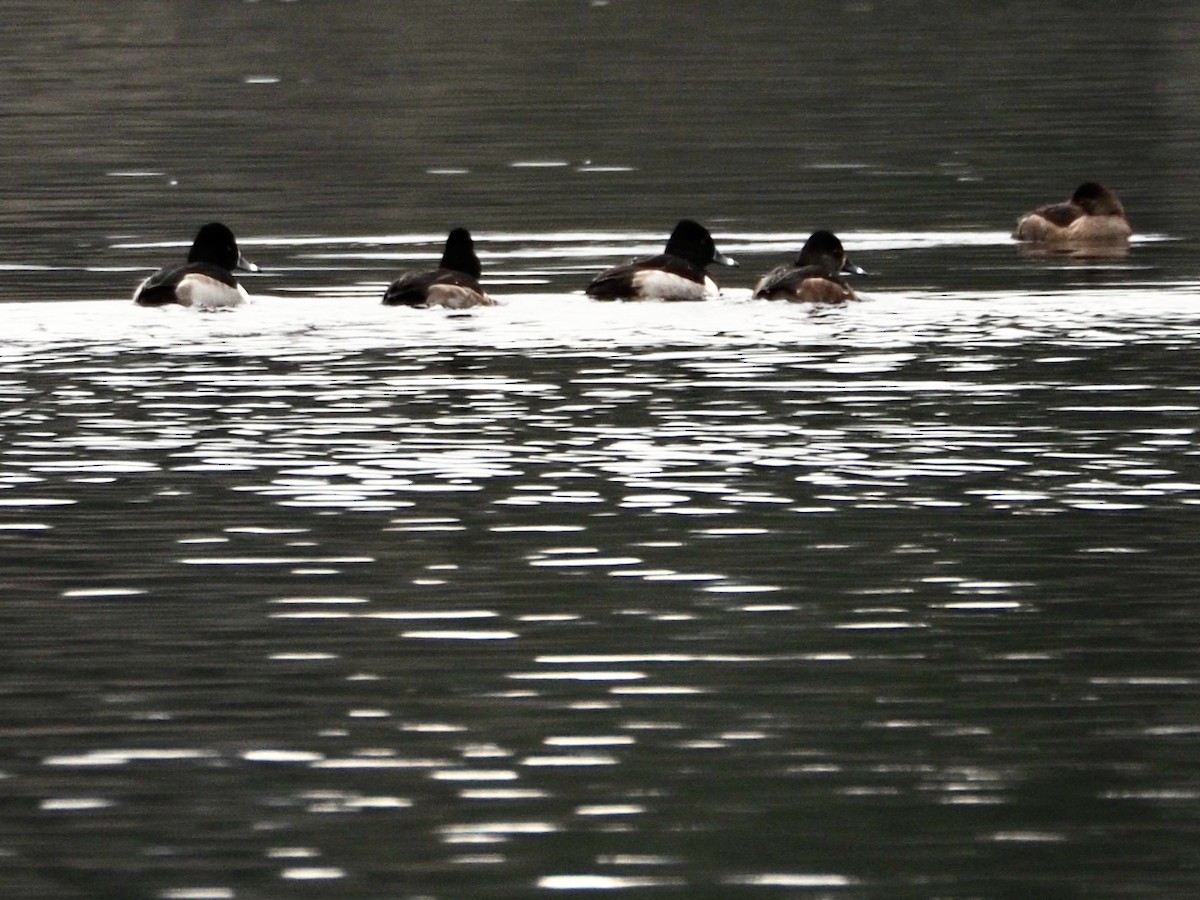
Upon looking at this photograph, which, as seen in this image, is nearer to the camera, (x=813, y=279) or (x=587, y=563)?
(x=587, y=563)

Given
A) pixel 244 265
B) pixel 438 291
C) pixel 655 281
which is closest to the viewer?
pixel 438 291

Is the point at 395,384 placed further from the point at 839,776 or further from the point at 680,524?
the point at 839,776

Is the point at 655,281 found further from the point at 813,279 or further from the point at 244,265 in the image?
the point at 244,265

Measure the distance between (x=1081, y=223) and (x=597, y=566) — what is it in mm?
16139

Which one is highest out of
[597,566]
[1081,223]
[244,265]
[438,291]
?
[1081,223]

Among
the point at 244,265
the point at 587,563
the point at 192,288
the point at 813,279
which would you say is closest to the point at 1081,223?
the point at 813,279

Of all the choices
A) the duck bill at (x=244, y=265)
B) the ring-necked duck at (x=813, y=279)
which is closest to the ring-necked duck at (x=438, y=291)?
the duck bill at (x=244, y=265)

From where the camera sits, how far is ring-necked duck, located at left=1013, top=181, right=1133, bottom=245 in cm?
2852

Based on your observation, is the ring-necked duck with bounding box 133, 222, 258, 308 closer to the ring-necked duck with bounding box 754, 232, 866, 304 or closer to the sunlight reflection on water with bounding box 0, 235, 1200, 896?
the sunlight reflection on water with bounding box 0, 235, 1200, 896

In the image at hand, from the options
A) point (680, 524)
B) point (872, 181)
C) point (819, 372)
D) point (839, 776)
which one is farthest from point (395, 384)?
point (872, 181)

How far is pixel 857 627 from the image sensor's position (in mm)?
12359

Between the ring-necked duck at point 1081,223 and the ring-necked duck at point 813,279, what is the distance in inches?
181

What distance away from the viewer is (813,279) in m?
23.4

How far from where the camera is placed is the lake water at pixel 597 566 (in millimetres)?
9688
